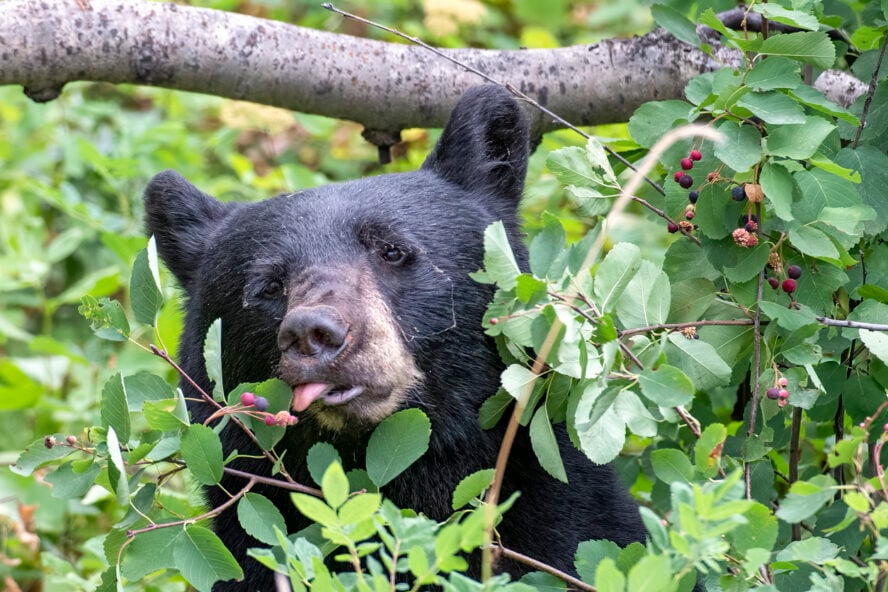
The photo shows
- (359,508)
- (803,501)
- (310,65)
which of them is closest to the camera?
(359,508)

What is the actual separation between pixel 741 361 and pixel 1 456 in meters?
3.58

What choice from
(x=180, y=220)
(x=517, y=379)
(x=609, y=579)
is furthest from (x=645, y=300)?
(x=180, y=220)

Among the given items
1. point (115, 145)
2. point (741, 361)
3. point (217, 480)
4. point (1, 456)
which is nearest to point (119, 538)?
point (217, 480)

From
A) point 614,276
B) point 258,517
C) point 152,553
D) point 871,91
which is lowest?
point 152,553

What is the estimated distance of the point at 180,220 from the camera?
380cm

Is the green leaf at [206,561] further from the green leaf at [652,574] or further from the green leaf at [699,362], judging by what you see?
the green leaf at [699,362]

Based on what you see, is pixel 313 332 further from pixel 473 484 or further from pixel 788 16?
pixel 788 16

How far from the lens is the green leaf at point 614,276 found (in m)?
2.64

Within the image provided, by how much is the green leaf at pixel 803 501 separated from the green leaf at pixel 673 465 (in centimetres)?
32

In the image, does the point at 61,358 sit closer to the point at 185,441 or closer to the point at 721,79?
the point at 185,441

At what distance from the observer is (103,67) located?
4191 millimetres

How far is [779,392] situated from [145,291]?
152 centimetres

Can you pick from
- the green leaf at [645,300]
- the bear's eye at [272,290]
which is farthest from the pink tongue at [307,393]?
the green leaf at [645,300]

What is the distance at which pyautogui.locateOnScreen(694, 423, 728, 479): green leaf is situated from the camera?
2497mm
